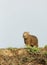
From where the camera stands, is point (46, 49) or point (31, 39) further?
point (31, 39)

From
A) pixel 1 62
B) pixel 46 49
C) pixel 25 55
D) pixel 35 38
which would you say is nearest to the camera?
pixel 1 62

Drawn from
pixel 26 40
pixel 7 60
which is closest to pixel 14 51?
pixel 7 60

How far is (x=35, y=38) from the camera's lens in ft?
48.1

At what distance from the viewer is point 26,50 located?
10641mm

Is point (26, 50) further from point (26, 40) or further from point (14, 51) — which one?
point (26, 40)

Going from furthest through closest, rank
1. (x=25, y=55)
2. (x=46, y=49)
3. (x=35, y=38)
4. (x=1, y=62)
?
(x=35, y=38), (x=46, y=49), (x=25, y=55), (x=1, y=62)

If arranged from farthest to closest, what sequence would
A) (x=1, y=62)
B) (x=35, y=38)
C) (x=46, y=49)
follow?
(x=35, y=38), (x=46, y=49), (x=1, y=62)

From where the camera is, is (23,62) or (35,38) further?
(35,38)

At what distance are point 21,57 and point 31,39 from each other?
4.72 meters

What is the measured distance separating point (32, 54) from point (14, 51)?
0.66m

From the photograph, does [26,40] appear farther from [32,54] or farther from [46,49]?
[32,54]

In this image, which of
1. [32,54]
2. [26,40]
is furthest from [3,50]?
[26,40]

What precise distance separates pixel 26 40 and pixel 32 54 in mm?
4338

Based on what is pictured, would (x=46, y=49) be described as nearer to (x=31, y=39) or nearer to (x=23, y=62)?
(x=23, y=62)
